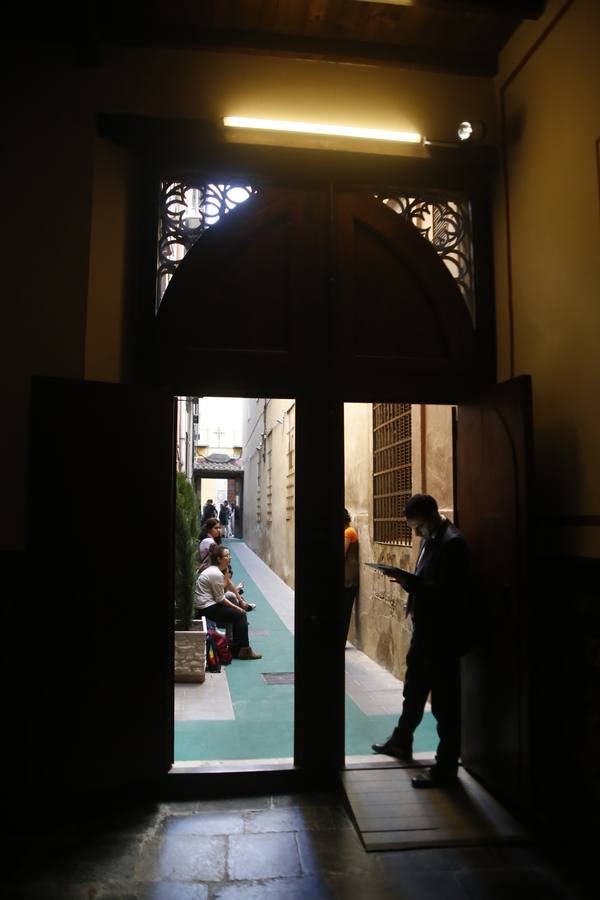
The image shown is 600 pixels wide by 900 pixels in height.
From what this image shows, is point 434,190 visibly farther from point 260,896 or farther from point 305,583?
point 260,896

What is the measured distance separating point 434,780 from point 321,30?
4.70 metres

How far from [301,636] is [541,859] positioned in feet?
5.63

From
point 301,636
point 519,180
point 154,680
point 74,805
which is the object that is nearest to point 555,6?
point 519,180

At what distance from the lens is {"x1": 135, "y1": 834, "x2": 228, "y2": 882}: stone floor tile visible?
332cm

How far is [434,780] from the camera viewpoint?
429 centimetres

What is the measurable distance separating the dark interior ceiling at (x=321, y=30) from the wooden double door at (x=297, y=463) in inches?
38.4

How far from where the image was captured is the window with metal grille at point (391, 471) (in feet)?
23.7

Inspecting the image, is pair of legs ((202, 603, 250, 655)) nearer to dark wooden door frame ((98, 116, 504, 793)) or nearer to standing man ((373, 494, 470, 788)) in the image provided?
dark wooden door frame ((98, 116, 504, 793))

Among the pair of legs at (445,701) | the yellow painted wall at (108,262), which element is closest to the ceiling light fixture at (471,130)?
the yellow painted wall at (108,262)

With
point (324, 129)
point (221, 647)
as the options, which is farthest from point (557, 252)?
point (221, 647)

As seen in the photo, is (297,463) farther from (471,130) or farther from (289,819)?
(471,130)

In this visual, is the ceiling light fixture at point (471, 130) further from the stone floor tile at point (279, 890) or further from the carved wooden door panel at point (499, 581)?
the stone floor tile at point (279, 890)

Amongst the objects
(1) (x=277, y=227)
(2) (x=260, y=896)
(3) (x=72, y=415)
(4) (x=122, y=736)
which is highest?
(1) (x=277, y=227)

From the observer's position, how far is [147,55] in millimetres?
4578
